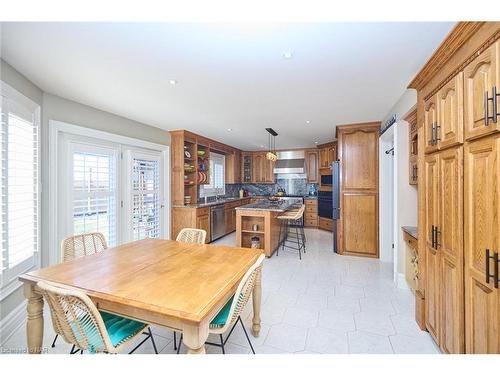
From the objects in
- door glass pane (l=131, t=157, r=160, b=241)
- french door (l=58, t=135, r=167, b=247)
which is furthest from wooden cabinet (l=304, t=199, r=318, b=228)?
door glass pane (l=131, t=157, r=160, b=241)

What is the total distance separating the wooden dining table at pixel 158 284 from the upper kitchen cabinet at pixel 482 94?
5.34 ft

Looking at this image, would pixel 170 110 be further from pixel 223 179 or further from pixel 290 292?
pixel 223 179

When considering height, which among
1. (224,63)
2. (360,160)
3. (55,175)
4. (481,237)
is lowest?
(481,237)

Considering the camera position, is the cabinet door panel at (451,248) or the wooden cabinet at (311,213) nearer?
the cabinet door panel at (451,248)

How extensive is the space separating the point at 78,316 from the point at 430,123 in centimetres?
276

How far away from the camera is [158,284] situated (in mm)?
1379

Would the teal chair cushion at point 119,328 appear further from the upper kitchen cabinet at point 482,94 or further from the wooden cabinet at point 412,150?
the wooden cabinet at point 412,150

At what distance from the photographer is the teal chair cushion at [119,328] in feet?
4.41

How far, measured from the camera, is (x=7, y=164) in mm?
1965

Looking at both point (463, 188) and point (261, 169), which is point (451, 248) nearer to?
point (463, 188)


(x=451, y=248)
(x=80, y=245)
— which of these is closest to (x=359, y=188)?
(x=451, y=248)

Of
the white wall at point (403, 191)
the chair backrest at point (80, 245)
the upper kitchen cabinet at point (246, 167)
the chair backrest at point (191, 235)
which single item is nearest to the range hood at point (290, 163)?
the upper kitchen cabinet at point (246, 167)
